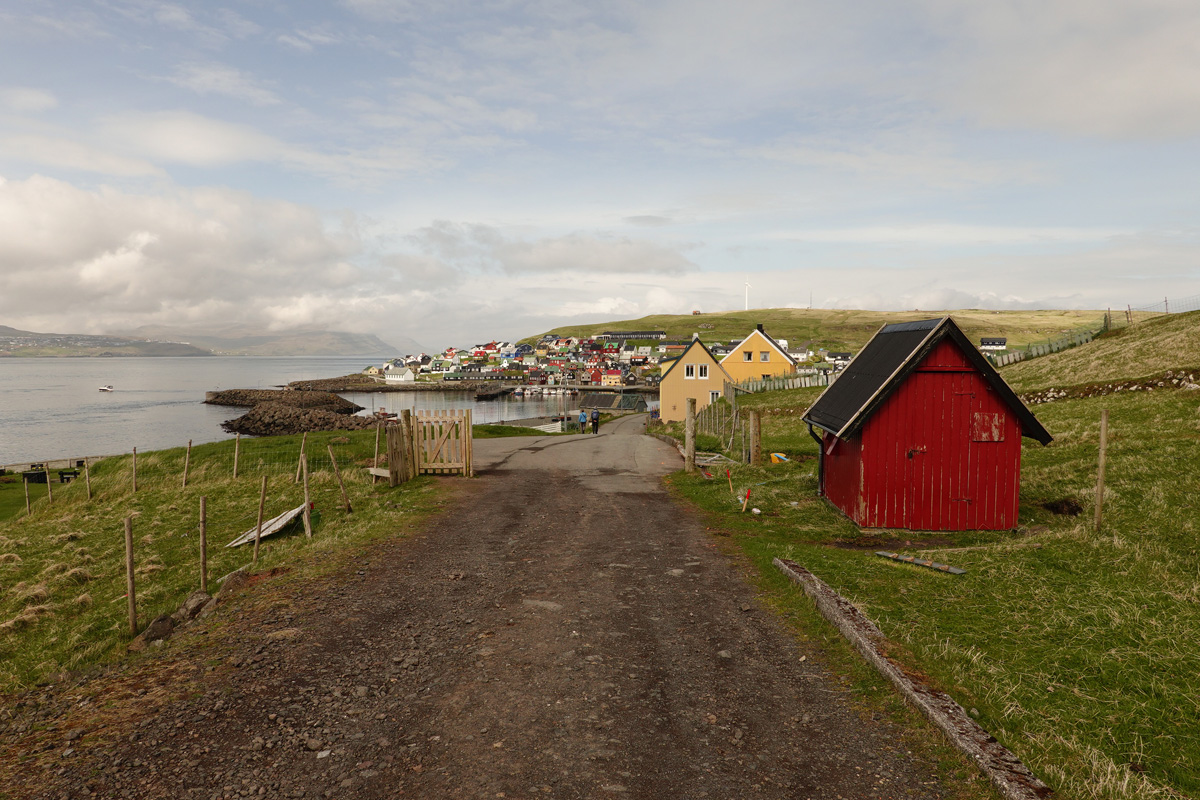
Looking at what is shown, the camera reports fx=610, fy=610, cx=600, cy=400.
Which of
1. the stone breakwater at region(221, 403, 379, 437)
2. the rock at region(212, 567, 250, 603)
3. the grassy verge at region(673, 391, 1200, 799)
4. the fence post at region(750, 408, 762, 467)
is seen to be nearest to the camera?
the grassy verge at region(673, 391, 1200, 799)

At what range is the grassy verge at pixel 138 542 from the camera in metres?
11.3

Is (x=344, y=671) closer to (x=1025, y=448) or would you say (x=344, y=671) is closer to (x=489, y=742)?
(x=489, y=742)

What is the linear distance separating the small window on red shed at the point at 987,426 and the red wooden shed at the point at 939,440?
0.08ft

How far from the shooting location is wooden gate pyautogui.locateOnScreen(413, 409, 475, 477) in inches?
901

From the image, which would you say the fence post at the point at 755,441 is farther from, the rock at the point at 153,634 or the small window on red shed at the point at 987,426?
the rock at the point at 153,634

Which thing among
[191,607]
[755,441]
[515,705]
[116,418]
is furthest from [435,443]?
[116,418]

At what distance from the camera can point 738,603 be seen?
10.3 m

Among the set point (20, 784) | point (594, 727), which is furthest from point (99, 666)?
point (594, 727)

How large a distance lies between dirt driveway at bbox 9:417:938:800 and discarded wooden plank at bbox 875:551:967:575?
333 cm

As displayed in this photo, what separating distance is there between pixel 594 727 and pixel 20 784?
218 inches

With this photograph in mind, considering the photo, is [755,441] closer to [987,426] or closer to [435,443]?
[987,426]

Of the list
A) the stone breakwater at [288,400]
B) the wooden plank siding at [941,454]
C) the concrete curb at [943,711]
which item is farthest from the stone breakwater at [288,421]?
the concrete curb at [943,711]

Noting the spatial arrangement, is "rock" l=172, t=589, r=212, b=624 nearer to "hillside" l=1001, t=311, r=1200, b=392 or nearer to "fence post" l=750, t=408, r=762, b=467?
"fence post" l=750, t=408, r=762, b=467

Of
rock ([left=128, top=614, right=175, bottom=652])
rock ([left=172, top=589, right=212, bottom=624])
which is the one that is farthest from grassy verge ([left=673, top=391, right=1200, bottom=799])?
rock ([left=172, top=589, right=212, bottom=624])
